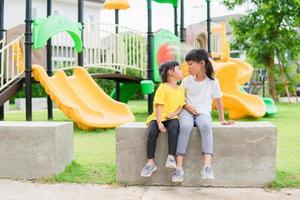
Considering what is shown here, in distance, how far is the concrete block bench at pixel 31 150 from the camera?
4777mm

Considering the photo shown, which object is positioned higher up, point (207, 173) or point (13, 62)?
point (13, 62)

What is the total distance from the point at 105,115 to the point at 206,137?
5.80 metres

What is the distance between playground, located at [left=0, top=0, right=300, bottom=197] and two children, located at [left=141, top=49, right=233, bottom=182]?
19 centimetres

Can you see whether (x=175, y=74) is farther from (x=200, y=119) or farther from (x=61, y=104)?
(x=61, y=104)

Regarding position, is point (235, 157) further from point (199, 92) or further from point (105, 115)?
point (105, 115)

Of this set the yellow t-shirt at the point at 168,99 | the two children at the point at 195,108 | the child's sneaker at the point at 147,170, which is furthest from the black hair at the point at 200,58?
the child's sneaker at the point at 147,170

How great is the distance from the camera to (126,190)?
4.36 metres

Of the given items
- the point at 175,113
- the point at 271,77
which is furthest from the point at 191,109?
the point at 271,77

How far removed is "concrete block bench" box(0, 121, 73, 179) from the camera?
478 centimetres

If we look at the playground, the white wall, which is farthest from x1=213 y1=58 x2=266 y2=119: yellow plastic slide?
the white wall

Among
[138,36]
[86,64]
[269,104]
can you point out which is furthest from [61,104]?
[269,104]

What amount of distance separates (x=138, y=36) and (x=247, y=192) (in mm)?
9013

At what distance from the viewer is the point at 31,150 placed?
483 cm

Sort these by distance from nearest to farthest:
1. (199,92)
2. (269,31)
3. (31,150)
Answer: (199,92) < (31,150) < (269,31)
